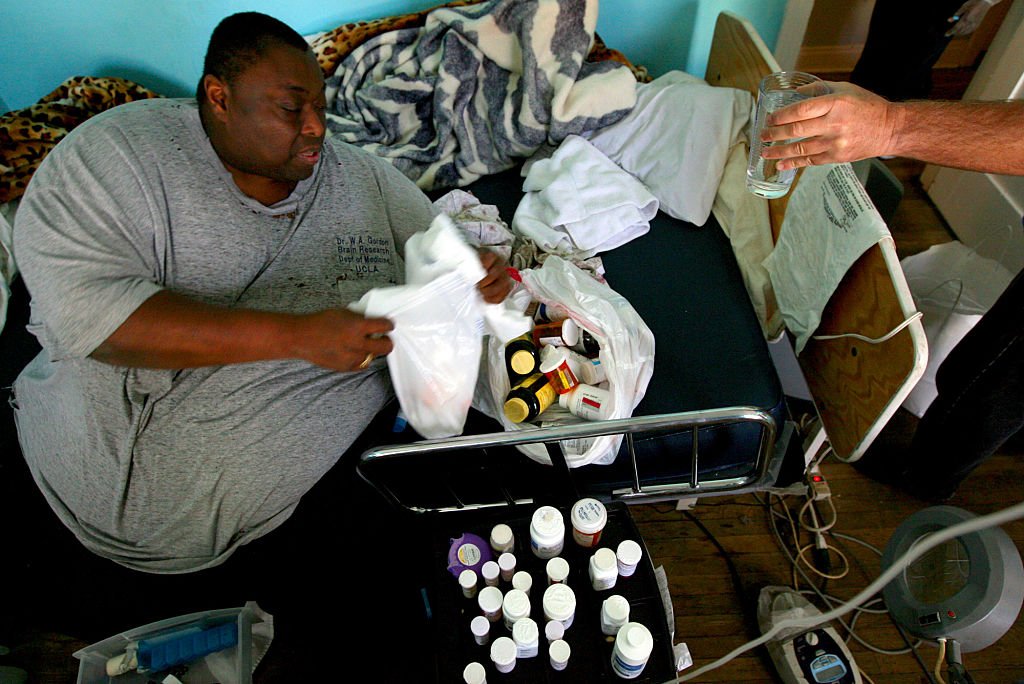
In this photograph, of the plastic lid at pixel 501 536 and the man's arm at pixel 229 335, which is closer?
the man's arm at pixel 229 335

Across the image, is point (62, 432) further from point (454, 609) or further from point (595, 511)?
point (595, 511)

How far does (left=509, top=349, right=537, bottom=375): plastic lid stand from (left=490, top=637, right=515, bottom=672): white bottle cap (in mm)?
542

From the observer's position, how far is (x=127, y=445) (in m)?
1.26

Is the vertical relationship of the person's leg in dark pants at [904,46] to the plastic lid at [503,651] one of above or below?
above

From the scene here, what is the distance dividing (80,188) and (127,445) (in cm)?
51

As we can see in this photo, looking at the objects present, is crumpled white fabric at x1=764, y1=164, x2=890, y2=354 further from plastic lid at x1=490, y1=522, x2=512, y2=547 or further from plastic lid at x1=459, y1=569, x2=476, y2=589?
plastic lid at x1=459, y1=569, x2=476, y2=589

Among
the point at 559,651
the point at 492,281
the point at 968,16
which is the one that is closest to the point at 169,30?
the point at 492,281

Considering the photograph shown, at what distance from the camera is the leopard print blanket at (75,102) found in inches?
75.1

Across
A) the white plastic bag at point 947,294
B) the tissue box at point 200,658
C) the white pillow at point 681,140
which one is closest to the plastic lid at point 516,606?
the tissue box at point 200,658

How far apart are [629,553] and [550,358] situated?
0.44 m

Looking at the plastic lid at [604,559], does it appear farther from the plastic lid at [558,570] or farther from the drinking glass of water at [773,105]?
the drinking glass of water at [773,105]

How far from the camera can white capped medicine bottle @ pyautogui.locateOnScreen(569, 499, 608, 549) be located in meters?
1.19

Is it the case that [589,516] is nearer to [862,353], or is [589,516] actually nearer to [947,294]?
[862,353]

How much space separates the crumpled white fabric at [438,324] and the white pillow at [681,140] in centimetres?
87
